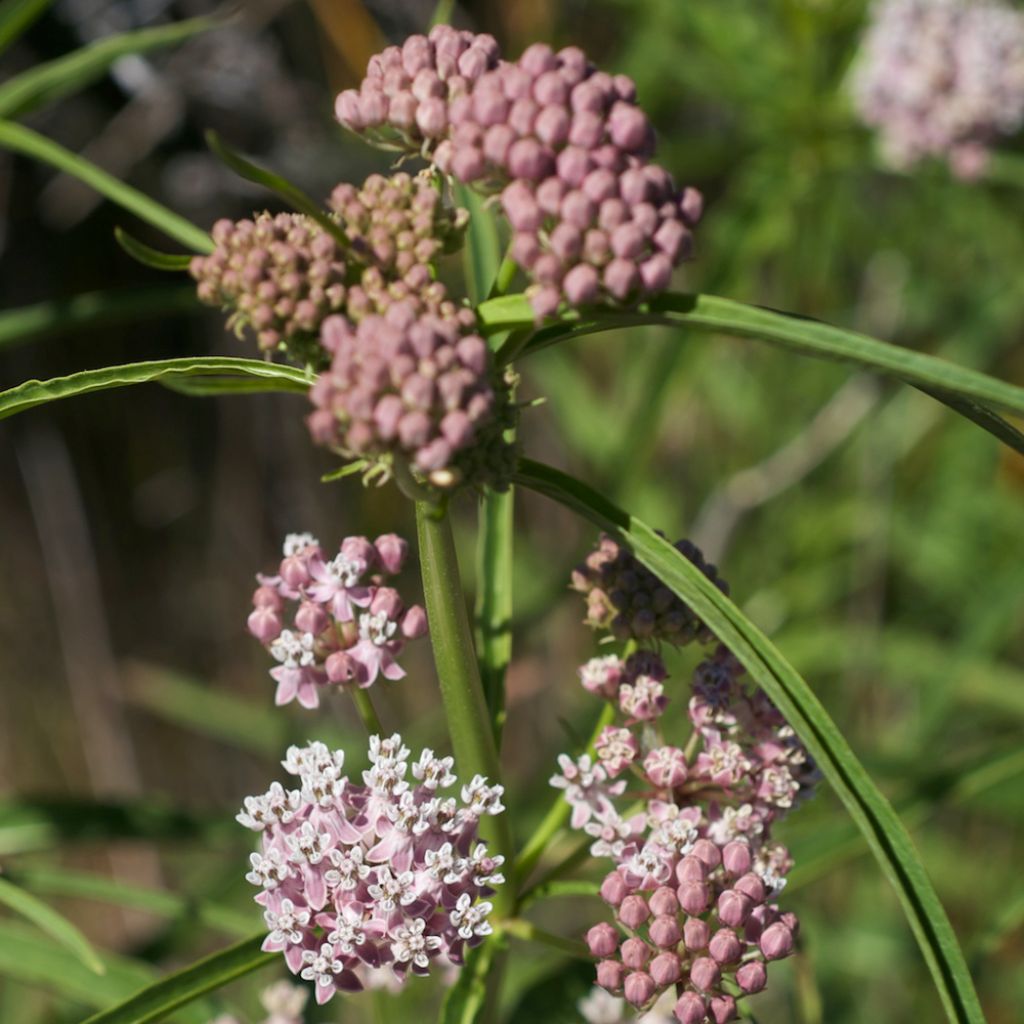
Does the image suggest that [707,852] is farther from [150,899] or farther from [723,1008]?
[150,899]

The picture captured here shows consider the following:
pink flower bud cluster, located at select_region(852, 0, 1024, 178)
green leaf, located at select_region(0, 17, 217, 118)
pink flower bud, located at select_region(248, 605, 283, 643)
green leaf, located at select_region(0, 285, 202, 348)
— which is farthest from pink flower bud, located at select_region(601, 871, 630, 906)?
pink flower bud cluster, located at select_region(852, 0, 1024, 178)

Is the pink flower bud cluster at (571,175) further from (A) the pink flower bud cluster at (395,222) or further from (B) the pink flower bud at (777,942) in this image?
(B) the pink flower bud at (777,942)

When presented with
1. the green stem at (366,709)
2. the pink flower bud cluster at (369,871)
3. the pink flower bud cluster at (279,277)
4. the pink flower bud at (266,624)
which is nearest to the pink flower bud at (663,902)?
the pink flower bud cluster at (369,871)

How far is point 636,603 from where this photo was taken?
0.97 m

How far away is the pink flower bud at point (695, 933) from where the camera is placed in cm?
86

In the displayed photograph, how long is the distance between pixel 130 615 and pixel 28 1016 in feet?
7.63

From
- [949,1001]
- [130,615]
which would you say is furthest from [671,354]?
[130,615]

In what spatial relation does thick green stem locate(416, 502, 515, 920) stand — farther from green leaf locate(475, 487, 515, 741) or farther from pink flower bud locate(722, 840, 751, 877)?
pink flower bud locate(722, 840, 751, 877)

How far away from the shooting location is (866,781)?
2.54 feet

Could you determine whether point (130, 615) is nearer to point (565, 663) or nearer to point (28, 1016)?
point (565, 663)

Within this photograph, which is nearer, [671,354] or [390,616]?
[390,616]

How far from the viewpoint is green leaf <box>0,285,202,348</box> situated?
4.73 feet

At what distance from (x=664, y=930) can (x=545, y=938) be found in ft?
0.48

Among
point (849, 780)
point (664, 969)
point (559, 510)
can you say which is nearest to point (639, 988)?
point (664, 969)
